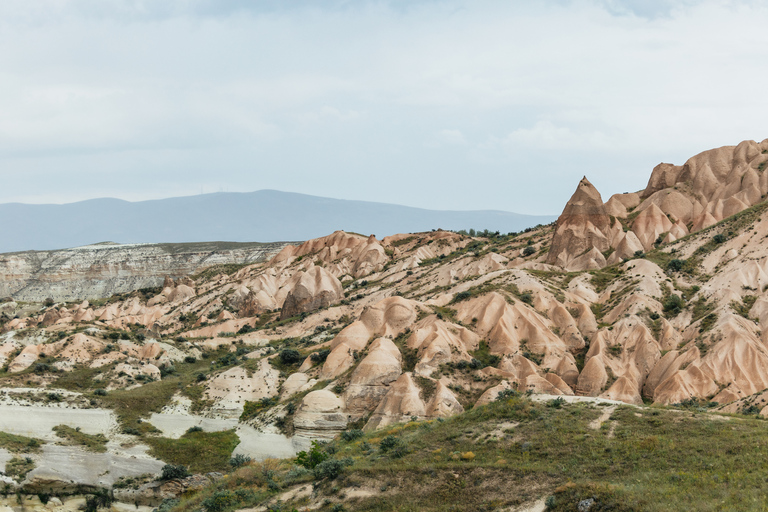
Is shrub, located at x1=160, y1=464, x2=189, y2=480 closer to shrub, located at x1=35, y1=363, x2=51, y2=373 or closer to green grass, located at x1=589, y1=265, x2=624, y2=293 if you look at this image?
shrub, located at x1=35, y1=363, x2=51, y2=373

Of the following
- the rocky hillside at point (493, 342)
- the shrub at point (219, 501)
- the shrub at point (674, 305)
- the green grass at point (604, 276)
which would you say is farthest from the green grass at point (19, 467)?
A: the green grass at point (604, 276)

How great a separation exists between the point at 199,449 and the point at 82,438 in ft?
32.0

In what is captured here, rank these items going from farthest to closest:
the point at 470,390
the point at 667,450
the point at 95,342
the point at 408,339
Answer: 1. the point at 95,342
2. the point at 408,339
3. the point at 470,390
4. the point at 667,450

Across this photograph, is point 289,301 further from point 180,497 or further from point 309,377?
point 180,497

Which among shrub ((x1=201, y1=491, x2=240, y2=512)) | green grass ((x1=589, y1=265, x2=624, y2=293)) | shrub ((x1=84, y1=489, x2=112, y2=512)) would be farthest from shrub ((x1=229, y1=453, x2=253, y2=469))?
green grass ((x1=589, y1=265, x2=624, y2=293))

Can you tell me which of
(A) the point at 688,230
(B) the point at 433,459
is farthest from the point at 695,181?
(B) the point at 433,459

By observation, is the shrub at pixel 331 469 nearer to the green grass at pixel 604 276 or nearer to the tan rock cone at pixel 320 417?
the tan rock cone at pixel 320 417

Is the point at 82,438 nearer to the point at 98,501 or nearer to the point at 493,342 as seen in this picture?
the point at 98,501

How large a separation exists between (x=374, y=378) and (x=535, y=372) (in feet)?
45.8

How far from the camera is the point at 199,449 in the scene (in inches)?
2293

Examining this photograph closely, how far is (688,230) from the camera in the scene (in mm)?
94562

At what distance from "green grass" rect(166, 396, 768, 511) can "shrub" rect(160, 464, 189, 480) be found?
1073cm

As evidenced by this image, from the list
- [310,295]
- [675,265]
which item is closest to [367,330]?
[675,265]

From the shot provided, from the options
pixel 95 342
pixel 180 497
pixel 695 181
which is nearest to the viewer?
pixel 180 497
